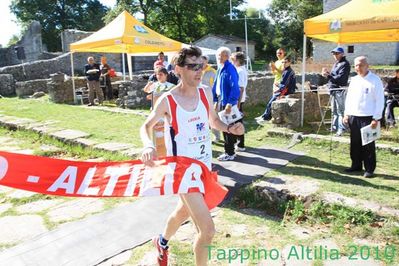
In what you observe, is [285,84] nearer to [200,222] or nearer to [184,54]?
[184,54]

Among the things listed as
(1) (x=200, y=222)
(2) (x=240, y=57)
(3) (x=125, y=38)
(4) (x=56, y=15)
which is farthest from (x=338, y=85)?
(4) (x=56, y=15)

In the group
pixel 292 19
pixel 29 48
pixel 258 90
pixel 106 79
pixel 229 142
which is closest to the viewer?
pixel 229 142

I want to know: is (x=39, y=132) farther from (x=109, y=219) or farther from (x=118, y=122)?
(x=109, y=219)

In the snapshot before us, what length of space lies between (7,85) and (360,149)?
17794mm

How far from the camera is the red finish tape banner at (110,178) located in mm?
2863

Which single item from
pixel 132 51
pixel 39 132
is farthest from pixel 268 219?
pixel 132 51

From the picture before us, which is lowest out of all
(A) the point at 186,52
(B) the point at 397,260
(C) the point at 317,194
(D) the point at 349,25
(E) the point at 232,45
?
(B) the point at 397,260

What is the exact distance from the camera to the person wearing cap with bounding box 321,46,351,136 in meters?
7.78

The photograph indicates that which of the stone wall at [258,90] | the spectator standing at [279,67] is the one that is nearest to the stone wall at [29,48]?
the stone wall at [258,90]

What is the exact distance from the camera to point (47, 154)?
275 inches

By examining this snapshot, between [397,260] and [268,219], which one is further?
[268,219]

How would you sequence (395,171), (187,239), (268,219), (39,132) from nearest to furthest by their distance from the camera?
(187,239) → (268,219) → (395,171) → (39,132)

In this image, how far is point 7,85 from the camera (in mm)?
18688

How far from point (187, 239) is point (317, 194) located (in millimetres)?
1496
